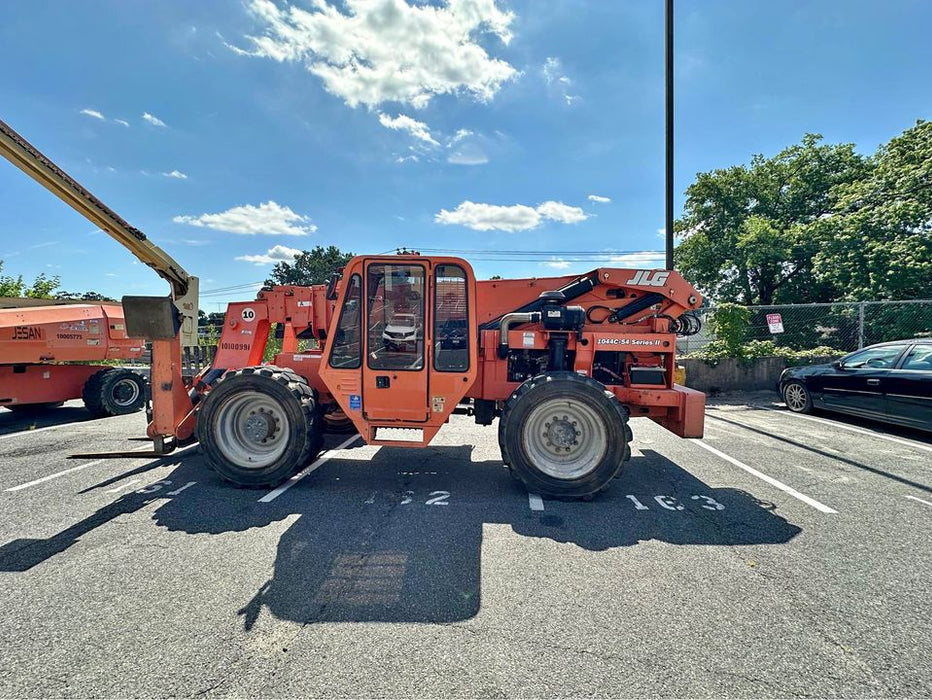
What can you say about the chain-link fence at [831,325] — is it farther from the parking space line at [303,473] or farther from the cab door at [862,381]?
the parking space line at [303,473]

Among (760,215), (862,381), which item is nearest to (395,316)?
(862,381)

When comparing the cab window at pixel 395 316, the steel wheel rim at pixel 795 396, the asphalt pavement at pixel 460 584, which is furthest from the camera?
the steel wheel rim at pixel 795 396

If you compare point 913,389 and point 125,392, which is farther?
point 125,392

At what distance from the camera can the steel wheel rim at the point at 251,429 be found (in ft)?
14.8

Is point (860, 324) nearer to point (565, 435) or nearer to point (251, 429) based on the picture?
point (565, 435)

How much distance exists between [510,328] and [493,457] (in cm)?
178

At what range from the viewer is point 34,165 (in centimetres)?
379

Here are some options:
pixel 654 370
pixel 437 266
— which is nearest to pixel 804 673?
pixel 654 370

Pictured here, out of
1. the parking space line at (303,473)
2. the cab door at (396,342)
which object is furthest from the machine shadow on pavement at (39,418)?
the cab door at (396,342)

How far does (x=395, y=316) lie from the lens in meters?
4.56

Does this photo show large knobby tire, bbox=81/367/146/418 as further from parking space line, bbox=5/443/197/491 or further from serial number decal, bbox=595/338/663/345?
serial number decal, bbox=595/338/663/345

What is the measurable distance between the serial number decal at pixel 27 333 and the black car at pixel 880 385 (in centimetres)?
1449

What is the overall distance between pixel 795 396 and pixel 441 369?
8138mm

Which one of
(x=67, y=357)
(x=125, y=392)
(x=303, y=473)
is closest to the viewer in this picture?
(x=303, y=473)
